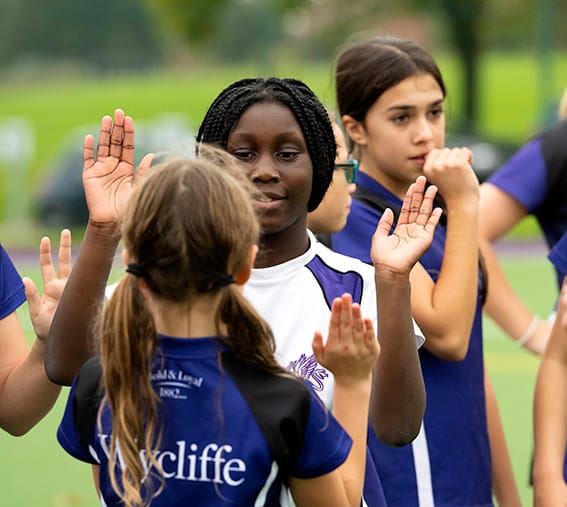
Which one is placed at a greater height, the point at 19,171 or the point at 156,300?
the point at 156,300

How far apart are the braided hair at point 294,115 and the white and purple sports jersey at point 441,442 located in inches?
22.2

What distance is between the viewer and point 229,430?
2.42 meters

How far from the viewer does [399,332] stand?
287 centimetres

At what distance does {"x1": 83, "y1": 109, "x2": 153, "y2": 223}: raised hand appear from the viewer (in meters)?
3.01

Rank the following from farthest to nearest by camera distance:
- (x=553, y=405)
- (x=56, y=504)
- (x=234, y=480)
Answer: (x=56, y=504) → (x=553, y=405) → (x=234, y=480)

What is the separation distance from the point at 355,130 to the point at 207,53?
3398 cm

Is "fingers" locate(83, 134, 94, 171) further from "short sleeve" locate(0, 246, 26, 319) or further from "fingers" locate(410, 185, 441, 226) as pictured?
"fingers" locate(410, 185, 441, 226)

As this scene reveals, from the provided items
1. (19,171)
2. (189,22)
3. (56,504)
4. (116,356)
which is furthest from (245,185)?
(189,22)

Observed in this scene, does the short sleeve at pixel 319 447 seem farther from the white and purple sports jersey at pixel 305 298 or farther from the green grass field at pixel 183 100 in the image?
the green grass field at pixel 183 100

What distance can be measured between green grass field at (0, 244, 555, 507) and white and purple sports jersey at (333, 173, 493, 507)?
3.08m

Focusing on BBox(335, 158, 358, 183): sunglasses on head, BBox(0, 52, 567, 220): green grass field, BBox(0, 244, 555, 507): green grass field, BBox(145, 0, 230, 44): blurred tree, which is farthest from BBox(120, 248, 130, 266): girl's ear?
BBox(0, 52, 567, 220): green grass field

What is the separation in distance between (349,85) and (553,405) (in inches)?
45.3

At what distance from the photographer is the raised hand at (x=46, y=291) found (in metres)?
3.19

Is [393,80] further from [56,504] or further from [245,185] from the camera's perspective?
[56,504]
